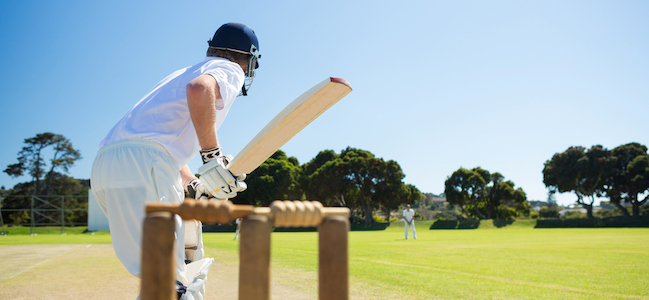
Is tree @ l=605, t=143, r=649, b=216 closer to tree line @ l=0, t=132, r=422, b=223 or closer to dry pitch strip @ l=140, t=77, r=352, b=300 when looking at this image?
tree line @ l=0, t=132, r=422, b=223

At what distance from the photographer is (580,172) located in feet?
144

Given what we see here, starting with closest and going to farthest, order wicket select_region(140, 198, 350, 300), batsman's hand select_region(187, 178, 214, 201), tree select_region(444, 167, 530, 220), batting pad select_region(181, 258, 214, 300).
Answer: wicket select_region(140, 198, 350, 300) → batting pad select_region(181, 258, 214, 300) → batsman's hand select_region(187, 178, 214, 201) → tree select_region(444, 167, 530, 220)

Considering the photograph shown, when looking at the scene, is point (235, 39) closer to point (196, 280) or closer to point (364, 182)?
point (196, 280)

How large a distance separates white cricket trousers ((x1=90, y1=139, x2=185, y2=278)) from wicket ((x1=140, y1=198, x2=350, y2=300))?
0.79 meters

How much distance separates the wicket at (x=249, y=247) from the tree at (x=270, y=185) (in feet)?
125

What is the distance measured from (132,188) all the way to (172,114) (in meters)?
0.43

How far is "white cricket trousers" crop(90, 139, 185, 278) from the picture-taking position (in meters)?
1.83

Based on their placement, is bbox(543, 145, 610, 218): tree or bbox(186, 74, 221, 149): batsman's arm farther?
bbox(543, 145, 610, 218): tree

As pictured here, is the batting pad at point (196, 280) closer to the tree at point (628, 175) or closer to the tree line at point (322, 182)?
the tree line at point (322, 182)

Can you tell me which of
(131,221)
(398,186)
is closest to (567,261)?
(131,221)

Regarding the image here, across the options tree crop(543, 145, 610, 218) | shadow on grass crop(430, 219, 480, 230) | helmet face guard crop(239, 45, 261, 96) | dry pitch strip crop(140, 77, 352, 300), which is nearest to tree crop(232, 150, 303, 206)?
shadow on grass crop(430, 219, 480, 230)

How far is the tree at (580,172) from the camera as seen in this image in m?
43.1

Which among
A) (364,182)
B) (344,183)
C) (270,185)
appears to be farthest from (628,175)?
(270,185)

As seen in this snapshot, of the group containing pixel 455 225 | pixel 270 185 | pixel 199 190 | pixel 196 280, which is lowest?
pixel 455 225
